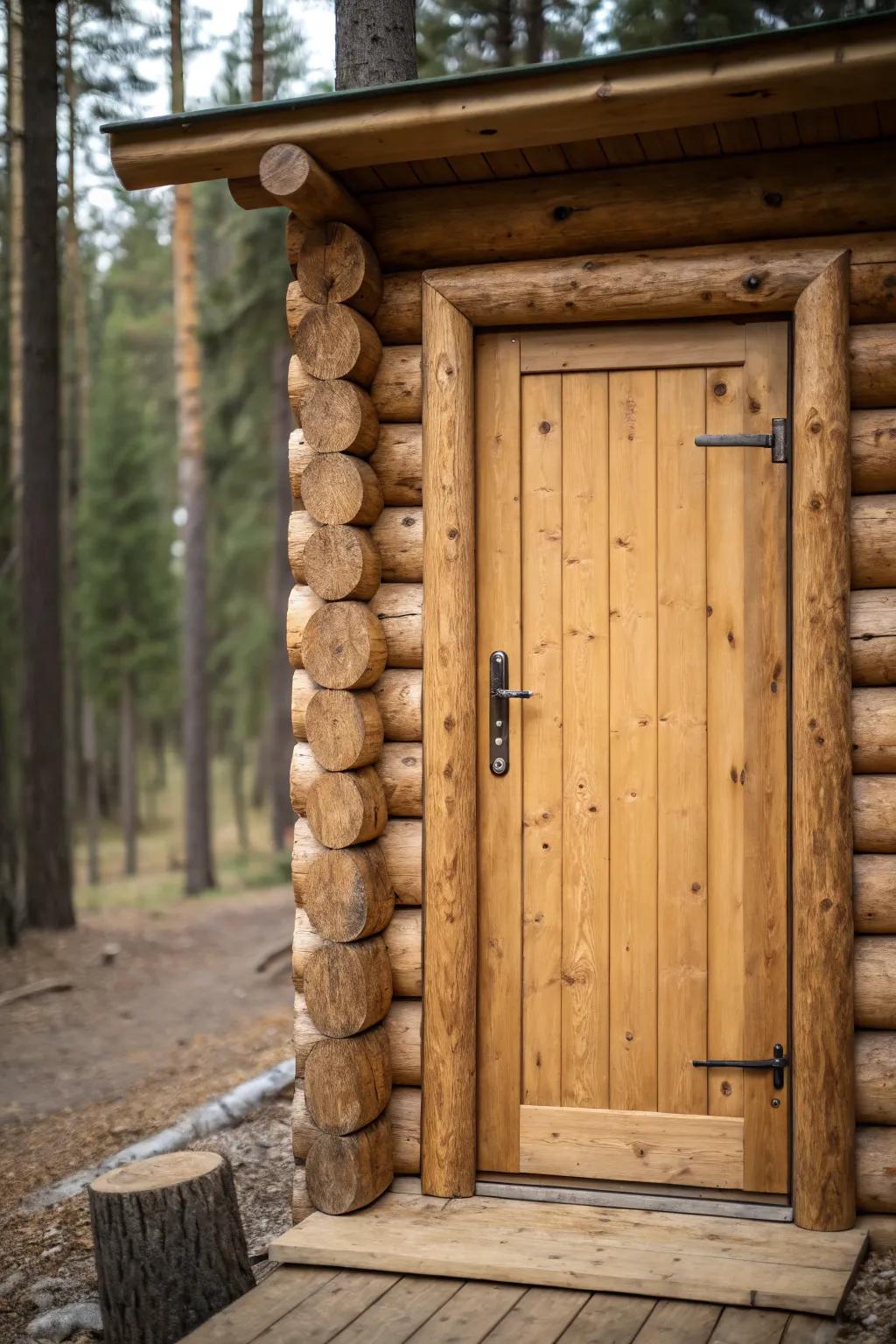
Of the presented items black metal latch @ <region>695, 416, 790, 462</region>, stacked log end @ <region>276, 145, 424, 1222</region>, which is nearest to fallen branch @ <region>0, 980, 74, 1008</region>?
stacked log end @ <region>276, 145, 424, 1222</region>

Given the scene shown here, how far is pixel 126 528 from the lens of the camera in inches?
784

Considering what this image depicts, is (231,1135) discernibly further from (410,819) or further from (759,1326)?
(759,1326)

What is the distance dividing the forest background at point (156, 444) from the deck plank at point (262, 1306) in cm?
524

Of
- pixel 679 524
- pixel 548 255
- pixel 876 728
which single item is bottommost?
pixel 876 728

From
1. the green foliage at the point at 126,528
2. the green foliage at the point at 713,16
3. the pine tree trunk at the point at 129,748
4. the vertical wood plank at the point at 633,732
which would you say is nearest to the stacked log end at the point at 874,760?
the vertical wood plank at the point at 633,732

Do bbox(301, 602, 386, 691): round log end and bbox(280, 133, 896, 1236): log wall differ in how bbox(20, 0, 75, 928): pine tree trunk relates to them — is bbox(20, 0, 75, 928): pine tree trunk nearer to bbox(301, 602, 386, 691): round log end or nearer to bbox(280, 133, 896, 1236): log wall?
bbox(280, 133, 896, 1236): log wall

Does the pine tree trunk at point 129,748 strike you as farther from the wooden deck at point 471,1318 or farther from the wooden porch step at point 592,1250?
the wooden deck at point 471,1318

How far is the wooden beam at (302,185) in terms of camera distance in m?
3.89

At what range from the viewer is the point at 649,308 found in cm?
415

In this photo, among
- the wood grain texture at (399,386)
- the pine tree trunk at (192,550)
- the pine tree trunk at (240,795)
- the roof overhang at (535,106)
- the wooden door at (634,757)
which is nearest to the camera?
the roof overhang at (535,106)

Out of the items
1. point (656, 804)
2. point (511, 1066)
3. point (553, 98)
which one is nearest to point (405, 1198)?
point (511, 1066)

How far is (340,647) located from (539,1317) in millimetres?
2102

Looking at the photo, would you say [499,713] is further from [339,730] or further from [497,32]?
[497,32]

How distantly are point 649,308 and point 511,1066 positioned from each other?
104 inches
